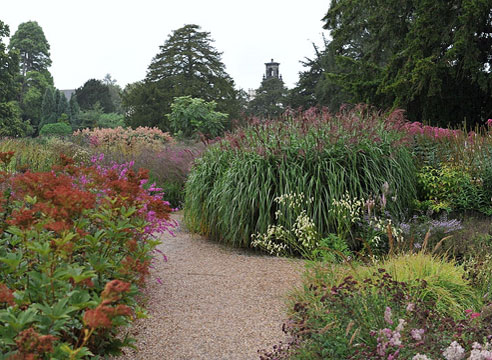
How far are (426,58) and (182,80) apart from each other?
2017 cm

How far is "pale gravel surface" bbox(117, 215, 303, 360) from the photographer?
8.18 feet

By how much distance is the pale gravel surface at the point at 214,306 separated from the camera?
249cm

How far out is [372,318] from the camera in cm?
230

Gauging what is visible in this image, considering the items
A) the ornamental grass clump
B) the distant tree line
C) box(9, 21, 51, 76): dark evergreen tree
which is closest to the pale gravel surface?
the ornamental grass clump

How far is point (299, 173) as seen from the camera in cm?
466

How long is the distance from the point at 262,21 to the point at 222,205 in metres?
4.46

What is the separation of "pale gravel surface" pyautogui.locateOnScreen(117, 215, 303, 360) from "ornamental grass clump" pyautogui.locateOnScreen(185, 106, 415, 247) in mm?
492

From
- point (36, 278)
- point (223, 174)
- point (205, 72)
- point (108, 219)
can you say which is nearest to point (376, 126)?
point (223, 174)

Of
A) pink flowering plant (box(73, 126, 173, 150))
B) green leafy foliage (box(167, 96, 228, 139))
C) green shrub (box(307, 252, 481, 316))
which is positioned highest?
green leafy foliage (box(167, 96, 228, 139))

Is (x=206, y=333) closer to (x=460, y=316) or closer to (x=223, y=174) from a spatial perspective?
(x=460, y=316)

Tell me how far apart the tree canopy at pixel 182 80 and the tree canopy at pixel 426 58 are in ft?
47.8

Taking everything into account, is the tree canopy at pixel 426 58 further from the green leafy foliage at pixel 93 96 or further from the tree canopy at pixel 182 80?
the green leafy foliage at pixel 93 96

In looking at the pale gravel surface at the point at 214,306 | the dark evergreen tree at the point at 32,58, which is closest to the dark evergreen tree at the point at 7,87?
the dark evergreen tree at the point at 32,58

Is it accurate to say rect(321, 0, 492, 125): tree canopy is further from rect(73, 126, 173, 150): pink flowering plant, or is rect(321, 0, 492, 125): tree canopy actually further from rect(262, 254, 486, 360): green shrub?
rect(262, 254, 486, 360): green shrub
